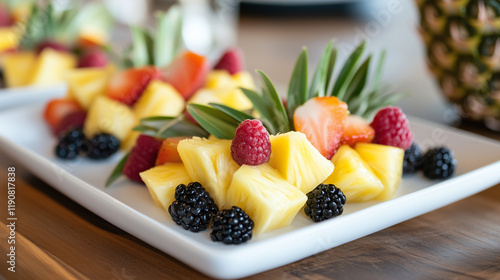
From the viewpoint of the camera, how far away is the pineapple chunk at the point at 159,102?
1.48 metres

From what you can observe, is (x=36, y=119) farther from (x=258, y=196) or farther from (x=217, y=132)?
(x=258, y=196)

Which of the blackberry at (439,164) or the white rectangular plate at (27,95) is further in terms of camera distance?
the white rectangular plate at (27,95)

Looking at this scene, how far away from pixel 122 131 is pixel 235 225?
0.73 metres

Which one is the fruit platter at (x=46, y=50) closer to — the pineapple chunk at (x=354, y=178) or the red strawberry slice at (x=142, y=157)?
the red strawberry slice at (x=142, y=157)

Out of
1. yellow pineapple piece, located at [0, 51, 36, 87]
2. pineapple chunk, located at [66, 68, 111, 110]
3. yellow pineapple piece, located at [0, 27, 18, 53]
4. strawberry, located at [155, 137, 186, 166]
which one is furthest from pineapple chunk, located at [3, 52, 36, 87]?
strawberry, located at [155, 137, 186, 166]

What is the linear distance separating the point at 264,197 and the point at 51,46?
4.79ft

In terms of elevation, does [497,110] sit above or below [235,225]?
above

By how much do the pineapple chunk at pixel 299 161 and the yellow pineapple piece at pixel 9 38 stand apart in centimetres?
156

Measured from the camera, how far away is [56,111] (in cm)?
158

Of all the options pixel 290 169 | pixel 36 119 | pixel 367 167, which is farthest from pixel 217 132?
pixel 36 119

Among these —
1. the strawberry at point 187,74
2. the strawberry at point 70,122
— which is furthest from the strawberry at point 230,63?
the strawberry at point 70,122

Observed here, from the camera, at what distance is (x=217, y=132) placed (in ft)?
3.63

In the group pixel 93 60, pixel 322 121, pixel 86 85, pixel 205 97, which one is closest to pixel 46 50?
pixel 93 60

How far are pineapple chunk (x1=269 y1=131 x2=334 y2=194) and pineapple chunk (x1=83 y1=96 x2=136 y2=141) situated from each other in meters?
0.63
